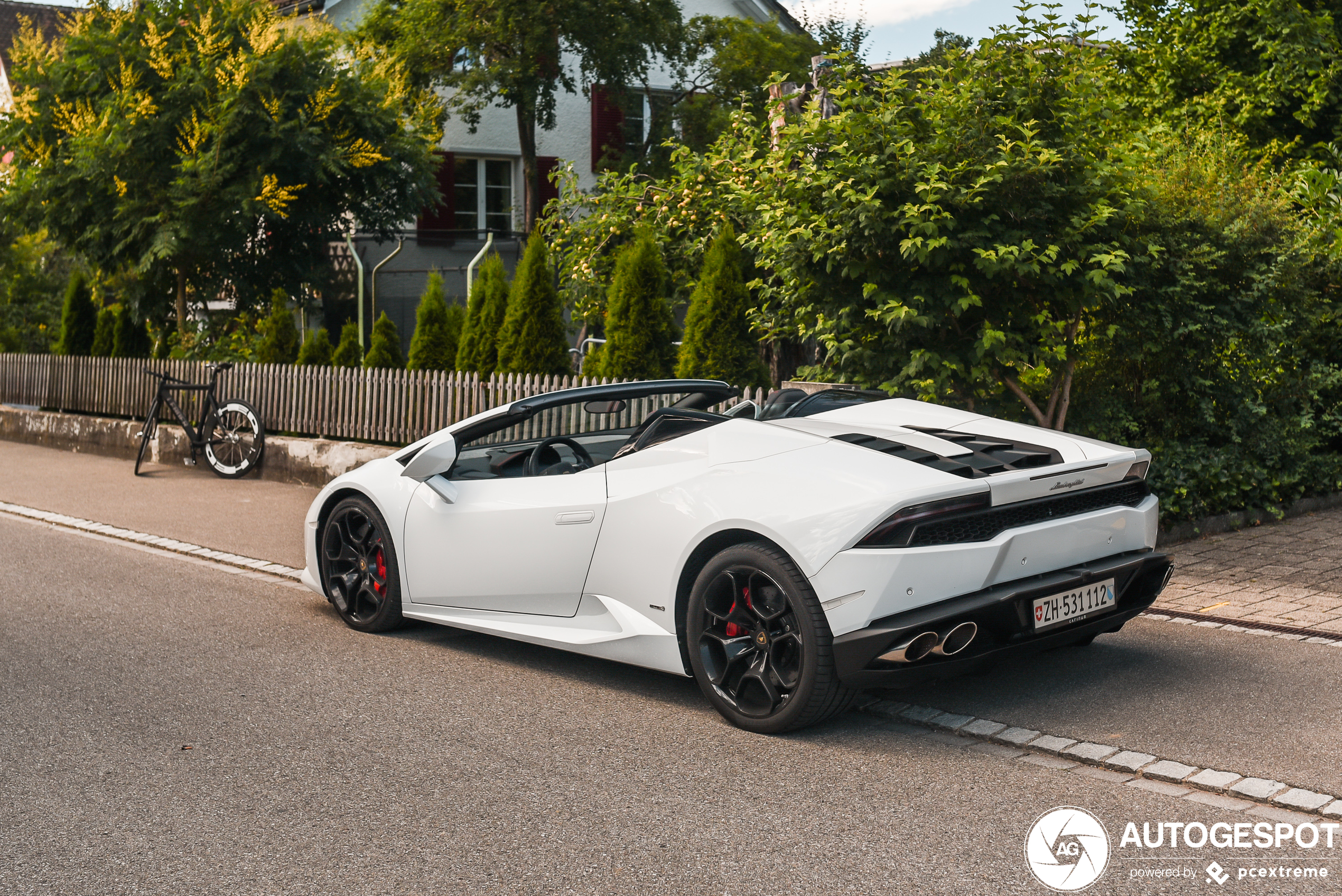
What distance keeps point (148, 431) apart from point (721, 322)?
281 inches

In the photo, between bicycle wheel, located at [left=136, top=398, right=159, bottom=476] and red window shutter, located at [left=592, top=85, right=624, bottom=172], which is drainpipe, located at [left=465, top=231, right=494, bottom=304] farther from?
bicycle wheel, located at [left=136, top=398, right=159, bottom=476]

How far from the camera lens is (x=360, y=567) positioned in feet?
21.2

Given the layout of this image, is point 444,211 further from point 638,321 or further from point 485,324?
point 638,321

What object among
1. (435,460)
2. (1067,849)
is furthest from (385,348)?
(1067,849)

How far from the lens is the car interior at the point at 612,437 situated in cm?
539

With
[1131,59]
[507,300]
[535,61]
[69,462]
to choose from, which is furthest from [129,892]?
[535,61]

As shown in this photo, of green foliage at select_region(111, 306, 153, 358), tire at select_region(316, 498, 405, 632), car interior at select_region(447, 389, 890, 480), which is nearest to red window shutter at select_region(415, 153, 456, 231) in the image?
green foliage at select_region(111, 306, 153, 358)

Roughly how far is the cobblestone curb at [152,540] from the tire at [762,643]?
137 inches

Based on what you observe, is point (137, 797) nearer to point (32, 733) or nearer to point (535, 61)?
point (32, 733)

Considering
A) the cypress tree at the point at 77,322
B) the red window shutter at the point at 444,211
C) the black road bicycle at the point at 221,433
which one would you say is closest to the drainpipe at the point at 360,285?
the red window shutter at the point at 444,211

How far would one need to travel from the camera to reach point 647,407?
34.5 ft

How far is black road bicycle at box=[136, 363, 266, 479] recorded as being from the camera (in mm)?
13562

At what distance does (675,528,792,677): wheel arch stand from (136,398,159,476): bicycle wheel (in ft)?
35.1

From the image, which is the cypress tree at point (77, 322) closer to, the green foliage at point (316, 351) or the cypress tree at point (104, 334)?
the cypress tree at point (104, 334)
